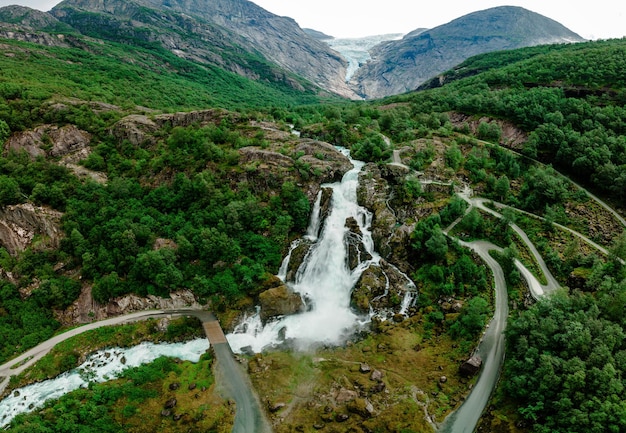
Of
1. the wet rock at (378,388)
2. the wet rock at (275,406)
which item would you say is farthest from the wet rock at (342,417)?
the wet rock at (275,406)

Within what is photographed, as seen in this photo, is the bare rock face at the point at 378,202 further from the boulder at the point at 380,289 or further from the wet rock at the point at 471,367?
the wet rock at the point at 471,367

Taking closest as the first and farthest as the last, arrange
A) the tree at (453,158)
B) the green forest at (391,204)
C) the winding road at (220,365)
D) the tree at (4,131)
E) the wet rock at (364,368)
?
the green forest at (391,204) → the winding road at (220,365) → the wet rock at (364,368) → the tree at (4,131) → the tree at (453,158)

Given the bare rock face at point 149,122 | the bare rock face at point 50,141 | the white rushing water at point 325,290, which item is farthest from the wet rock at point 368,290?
the bare rock face at point 50,141

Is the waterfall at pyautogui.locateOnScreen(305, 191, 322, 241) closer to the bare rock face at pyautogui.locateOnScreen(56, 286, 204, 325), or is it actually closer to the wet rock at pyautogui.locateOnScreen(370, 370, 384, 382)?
the bare rock face at pyautogui.locateOnScreen(56, 286, 204, 325)

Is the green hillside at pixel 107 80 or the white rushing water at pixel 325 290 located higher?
the green hillside at pixel 107 80

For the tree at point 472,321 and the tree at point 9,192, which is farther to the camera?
the tree at point 9,192

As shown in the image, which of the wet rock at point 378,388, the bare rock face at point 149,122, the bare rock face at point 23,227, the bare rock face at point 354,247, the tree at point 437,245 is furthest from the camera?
the bare rock face at point 149,122

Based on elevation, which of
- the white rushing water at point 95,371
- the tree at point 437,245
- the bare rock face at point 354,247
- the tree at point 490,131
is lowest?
the white rushing water at point 95,371

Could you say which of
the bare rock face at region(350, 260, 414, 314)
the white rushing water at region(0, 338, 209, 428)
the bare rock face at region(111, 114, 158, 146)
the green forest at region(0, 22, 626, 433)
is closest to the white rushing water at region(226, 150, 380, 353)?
the bare rock face at region(350, 260, 414, 314)

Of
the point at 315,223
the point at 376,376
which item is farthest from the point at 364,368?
the point at 315,223
